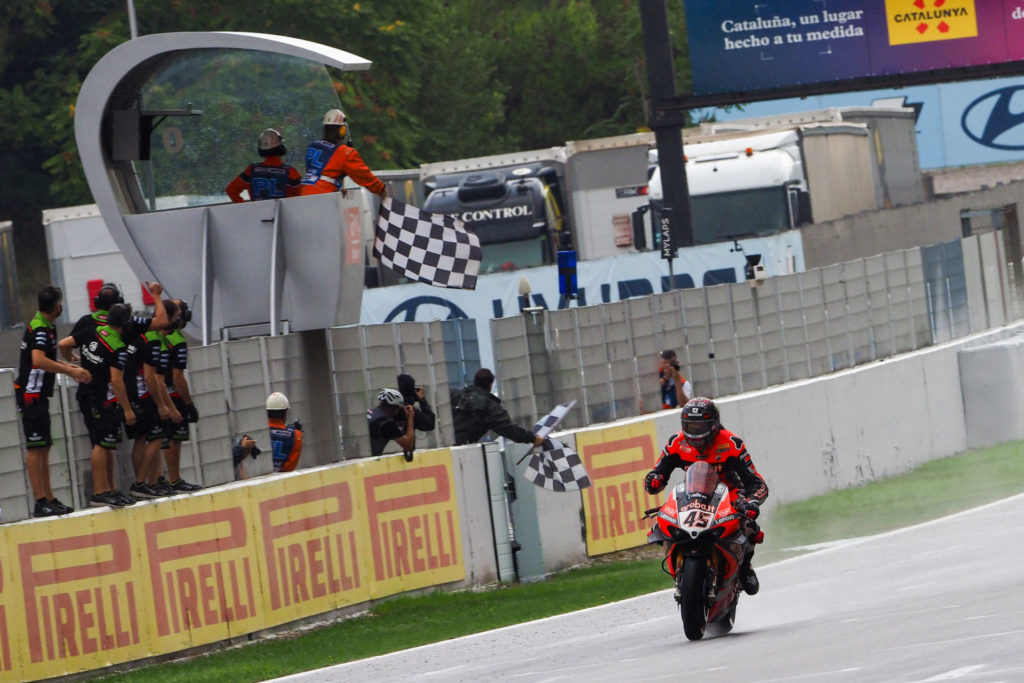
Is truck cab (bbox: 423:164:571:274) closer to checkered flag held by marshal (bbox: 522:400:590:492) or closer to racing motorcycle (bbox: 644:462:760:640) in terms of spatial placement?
checkered flag held by marshal (bbox: 522:400:590:492)

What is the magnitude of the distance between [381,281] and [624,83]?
3622cm

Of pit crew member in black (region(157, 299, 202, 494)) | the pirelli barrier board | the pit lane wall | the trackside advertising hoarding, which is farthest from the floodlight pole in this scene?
pit crew member in black (region(157, 299, 202, 494))

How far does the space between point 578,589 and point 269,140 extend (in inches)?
211

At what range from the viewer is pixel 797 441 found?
2384 cm

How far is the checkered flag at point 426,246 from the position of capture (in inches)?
720

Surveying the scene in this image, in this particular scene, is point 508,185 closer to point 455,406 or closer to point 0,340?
point 0,340

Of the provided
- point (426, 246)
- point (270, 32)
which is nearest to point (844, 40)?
point (426, 246)

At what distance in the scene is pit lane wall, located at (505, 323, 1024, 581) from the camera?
1944cm

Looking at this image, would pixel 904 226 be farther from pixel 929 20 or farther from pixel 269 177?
pixel 269 177

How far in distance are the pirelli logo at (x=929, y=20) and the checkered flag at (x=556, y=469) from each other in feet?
44.2

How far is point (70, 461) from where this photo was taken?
573 inches

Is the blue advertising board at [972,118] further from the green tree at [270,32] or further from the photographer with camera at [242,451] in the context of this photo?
the photographer with camera at [242,451]

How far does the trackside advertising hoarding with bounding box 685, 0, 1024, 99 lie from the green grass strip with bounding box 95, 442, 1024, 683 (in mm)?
6754

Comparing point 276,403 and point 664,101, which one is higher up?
point 664,101
